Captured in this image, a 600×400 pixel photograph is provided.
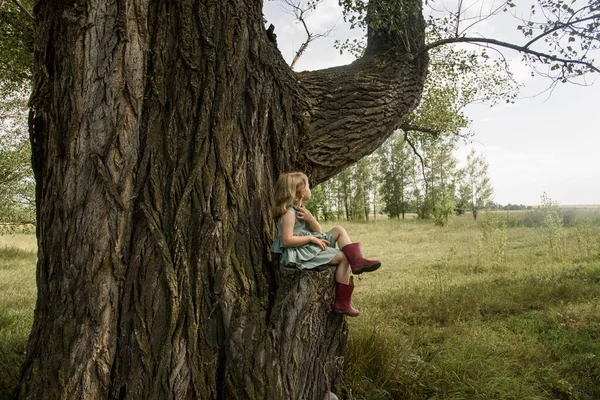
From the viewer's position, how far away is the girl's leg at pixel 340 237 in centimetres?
367

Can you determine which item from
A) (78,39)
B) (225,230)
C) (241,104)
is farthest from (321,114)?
(78,39)

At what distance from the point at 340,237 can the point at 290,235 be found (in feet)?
1.78

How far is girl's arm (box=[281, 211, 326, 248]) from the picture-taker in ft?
11.1

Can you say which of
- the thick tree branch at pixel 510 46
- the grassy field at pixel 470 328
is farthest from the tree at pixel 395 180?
the thick tree branch at pixel 510 46

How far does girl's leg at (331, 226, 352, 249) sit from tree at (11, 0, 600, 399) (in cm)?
51

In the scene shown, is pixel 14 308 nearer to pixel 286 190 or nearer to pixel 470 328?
pixel 286 190

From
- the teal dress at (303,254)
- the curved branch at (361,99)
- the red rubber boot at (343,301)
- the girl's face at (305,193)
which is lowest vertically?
the red rubber boot at (343,301)

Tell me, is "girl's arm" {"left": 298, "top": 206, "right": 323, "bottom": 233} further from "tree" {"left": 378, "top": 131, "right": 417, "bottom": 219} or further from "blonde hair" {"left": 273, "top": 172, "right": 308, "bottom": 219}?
"tree" {"left": 378, "top": 131, "right": 417, "bottom": 219}

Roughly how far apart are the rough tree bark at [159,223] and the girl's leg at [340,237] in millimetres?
467

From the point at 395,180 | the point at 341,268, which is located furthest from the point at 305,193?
the point at 395,180

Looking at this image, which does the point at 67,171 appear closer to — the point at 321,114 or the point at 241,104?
the point at 241,104

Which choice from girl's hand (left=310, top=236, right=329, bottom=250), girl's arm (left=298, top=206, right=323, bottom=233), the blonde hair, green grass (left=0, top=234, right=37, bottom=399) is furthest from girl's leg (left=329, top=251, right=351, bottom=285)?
green grass (left=0, top=234, right=37, bottom=399)

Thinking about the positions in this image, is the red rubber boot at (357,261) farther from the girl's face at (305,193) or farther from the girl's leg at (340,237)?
the girl's face at (305,193)

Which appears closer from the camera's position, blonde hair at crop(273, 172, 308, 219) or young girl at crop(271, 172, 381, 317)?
young girl at crop(271, 172, 381, 317)
